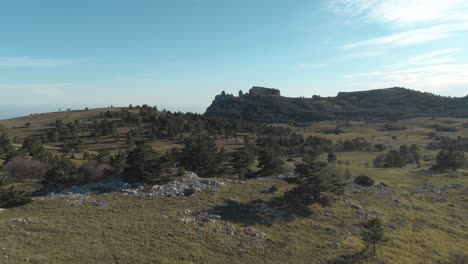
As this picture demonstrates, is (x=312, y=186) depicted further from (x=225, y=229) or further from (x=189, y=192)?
(x=189, y=192)

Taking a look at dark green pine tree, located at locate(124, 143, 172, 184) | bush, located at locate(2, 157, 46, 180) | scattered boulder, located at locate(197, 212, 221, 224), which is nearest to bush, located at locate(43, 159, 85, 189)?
dark green pine tree, located at locate(124, 143, 172, 184)

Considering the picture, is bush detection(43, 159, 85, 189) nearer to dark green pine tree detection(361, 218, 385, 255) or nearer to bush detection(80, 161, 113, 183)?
bush detection(80, 161, 113, 183)

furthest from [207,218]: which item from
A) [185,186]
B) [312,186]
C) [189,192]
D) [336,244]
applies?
[312,186]

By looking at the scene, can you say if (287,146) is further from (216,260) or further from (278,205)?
(216,260)

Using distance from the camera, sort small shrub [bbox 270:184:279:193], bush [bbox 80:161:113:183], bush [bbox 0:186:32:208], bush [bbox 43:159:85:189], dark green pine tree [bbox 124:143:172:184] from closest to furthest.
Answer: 1. bush [bbox 0:186:32:208]
2. dark green pine tree [bbox 124:143:172:184]
3. small shrub [bbox 270:184:279:193]
4. bush [bbox 43:159:85:189]
5. bush [bbox 80:161:113:183]

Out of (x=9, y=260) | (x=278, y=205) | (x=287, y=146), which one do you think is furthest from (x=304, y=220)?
(x=287, y=146)

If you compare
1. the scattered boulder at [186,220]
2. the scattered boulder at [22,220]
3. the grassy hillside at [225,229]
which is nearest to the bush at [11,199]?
the grassy hillside at [225,229]

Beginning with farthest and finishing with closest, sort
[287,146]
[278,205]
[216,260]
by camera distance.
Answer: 1. [287,146]
2. [278,205]
3. [216,260]
